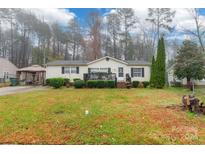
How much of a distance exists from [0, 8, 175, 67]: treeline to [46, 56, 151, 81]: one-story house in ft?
1.65

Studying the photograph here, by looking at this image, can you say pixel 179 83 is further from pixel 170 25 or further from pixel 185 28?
pixel 185 28

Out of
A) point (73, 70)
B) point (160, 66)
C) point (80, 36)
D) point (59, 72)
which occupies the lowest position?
point (59, 72)

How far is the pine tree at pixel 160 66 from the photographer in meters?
13.8

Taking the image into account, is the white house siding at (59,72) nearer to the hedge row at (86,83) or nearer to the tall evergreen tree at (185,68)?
the hedge row at (86,83)

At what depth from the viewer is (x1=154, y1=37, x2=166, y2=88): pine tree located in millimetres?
13803

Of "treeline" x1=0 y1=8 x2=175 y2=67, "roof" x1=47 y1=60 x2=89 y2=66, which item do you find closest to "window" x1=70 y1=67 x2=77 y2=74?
"roof" x1=47 y1=60 x2=89 y2=66

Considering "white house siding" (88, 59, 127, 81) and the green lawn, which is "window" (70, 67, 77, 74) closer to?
"white house siding" (88, 59, 127, 81)

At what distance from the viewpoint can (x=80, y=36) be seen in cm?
1159

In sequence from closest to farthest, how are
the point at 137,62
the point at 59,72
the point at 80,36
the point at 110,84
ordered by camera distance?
the point at 80,36 → the point at 110,84 → the point at 137,62 → the point at 59,72

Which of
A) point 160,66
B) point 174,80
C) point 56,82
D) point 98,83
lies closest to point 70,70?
point 56,82

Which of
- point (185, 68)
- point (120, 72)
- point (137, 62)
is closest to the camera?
point (185, 68)

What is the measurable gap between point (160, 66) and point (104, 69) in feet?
13.6

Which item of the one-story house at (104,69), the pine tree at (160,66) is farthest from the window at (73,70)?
the pine tree at (160,66)

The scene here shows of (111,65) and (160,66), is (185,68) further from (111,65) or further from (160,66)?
(111,65)
